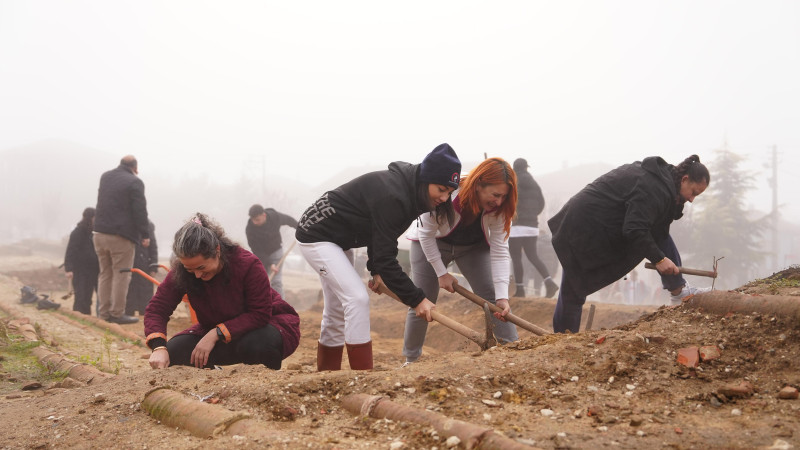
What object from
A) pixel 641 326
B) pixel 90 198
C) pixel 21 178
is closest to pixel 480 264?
pixel 641 326

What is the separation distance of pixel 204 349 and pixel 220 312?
234mm

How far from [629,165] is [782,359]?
1955 millimetres

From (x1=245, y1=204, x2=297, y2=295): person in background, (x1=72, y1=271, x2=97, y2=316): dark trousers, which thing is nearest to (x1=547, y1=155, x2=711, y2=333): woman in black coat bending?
(x1=245, y1=204, x2=297, y2=295): person in background

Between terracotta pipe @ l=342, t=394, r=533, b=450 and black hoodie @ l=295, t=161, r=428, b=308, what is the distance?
86 centimetres

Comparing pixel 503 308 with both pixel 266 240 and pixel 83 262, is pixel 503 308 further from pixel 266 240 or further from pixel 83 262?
pixel 83 262

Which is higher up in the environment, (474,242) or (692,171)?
(692,171)

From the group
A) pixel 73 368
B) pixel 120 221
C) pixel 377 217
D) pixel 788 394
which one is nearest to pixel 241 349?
pixel 377 217

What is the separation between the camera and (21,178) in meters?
82.1

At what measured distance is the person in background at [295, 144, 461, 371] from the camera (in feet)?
10.8

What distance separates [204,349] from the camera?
353cm

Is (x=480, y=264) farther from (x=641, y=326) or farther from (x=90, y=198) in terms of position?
(x=90, y=198)

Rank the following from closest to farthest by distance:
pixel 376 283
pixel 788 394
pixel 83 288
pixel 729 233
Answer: pixel 788 394 < pixel 376 283 < pixel 83 288 < pixel 729 233

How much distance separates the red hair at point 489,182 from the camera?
364 cm

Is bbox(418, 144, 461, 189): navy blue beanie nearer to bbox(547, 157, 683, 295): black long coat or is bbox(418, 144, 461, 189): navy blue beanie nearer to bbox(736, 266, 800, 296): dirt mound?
bbox(547, 157, 683, 295): black long coat
